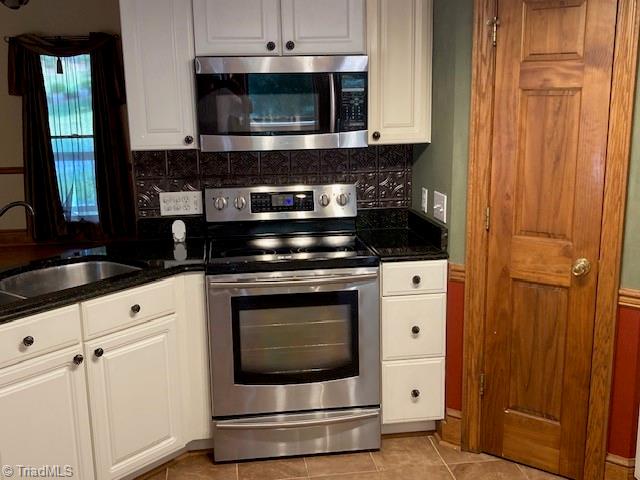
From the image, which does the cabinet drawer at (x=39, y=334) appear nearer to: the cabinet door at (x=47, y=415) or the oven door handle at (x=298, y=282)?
the cabinet door at (x=47, y=415)

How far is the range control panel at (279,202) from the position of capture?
10.5ft

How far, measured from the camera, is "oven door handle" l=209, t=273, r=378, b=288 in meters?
2.72

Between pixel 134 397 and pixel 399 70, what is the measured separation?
5.87 ft

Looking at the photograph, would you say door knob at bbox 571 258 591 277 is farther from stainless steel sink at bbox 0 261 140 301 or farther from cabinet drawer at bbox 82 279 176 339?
stainless steel sink at bbox 0 261 140 301

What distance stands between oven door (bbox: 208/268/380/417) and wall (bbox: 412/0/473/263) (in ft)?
1.46

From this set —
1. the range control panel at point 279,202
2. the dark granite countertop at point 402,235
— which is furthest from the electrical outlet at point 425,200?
the range control panel at point 279,202

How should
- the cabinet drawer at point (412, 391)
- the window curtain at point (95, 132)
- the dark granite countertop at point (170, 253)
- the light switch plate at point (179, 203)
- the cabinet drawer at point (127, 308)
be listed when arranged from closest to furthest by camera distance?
the dark granite countertop at point (170, 253), the cabinet drawer at point (127, 308), the cabinet drawer at point (412, 391), the light switch plate at point (179, 203), the window curtain at point (95, 132)

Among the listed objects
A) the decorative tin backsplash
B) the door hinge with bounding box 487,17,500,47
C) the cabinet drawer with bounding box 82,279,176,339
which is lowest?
the cabinet drawer with bounding box 82,279,176,339

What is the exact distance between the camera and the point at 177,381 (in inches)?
109

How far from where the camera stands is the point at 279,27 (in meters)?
2.85

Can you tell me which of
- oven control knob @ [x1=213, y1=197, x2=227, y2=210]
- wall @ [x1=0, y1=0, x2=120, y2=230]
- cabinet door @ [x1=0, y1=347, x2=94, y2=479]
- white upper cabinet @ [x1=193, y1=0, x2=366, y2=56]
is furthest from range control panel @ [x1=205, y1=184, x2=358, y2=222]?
wall @ [x1=0, y1=0, x2=120, y2=230]

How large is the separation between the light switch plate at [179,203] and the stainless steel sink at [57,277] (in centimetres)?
49

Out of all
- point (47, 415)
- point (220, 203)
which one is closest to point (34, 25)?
point (220, 203)

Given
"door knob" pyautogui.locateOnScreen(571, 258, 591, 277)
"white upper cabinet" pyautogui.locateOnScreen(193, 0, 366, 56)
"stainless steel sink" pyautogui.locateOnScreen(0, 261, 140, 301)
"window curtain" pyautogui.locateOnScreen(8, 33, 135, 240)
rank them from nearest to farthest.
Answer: "door knob" pyautogui.locateOnScreen(571, 258, 591, 277) < "stainless steel sink" pyautogui.locateOnScreen(0, 261, 140, 301) < "white upper cabinet" pyautogui.locateOnScreen(193, 0, 366, 56) < "window curtain" pyautogui.locateOnScreen(8, 33, 135, 240)
